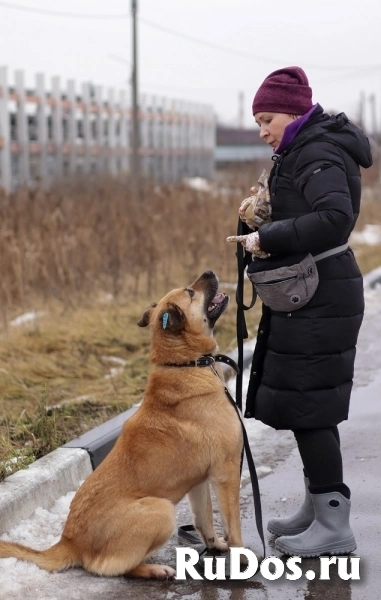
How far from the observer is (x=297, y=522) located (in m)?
4.24

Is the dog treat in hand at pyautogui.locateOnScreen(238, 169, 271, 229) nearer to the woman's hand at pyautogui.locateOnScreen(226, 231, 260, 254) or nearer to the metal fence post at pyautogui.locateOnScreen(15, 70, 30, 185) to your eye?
the woman's hand at pyautogui.locateOnScreen(226, 231, 260, 254)

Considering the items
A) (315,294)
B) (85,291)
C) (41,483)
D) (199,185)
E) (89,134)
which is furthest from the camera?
(89,134)

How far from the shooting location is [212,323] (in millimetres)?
4191

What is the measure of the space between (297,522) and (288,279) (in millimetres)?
1233

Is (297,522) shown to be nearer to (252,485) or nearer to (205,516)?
(252,485)

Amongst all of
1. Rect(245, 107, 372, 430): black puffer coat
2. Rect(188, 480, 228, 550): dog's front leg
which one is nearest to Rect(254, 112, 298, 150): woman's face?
Rect(245, 107, 372, 430): black puffer coat

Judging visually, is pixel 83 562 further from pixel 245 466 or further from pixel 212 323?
Result: pixel 245 466

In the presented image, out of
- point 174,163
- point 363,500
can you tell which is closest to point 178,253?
point 363,500

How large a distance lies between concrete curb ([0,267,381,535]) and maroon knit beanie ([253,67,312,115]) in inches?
84.1

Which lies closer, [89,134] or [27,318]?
[27,318]

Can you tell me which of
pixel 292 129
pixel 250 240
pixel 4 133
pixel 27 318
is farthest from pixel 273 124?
pixel 4 133

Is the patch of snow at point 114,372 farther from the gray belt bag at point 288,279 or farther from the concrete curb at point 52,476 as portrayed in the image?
the gray belt bag at point 288,279

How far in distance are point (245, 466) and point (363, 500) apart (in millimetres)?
993

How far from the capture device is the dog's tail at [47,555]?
3.66 metres
